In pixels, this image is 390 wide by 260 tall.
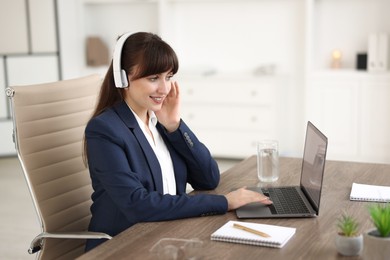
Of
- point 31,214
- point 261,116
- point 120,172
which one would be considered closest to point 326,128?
point 261,116

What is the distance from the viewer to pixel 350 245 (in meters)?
1.62

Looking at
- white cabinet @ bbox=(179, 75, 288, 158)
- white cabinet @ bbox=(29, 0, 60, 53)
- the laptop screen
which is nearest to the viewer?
the laptop screen

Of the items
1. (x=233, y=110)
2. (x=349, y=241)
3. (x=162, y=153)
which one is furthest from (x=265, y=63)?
(x=349, y=241)

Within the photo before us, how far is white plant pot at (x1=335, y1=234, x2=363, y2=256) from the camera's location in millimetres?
1623

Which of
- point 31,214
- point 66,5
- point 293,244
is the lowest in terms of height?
point 31,214

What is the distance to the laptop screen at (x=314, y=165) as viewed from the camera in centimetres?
197

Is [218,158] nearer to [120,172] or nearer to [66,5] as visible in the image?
[66,5]

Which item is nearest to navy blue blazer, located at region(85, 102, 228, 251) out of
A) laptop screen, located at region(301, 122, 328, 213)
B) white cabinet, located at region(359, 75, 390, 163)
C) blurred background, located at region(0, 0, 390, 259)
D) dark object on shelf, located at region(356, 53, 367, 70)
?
laptop screen, located at region(301, 122, 328, 213)

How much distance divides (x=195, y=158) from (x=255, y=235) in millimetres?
675

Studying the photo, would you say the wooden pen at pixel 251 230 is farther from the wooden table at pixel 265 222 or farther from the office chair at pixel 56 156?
the office chair at pixel 56 156

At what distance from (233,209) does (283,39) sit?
424 centimetres

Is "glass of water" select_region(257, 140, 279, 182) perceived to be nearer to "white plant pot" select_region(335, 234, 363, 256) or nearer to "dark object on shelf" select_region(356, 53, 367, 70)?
"white plant pot" select_region(335, 234, 363, 256)

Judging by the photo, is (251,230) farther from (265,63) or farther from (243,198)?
(265,63)

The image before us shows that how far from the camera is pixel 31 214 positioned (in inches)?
183
